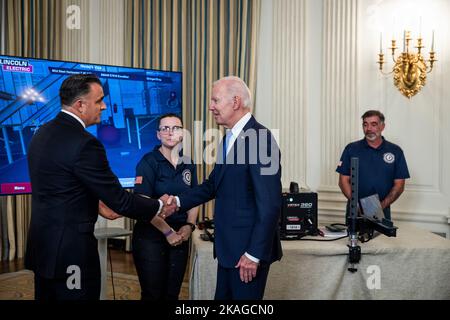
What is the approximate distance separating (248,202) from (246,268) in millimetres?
277

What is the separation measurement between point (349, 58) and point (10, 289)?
12.4 feet

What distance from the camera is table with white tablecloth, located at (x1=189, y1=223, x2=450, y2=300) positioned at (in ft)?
8.91

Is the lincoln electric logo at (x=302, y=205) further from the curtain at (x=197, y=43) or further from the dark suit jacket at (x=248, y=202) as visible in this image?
the curtain at (x=197, y=43)

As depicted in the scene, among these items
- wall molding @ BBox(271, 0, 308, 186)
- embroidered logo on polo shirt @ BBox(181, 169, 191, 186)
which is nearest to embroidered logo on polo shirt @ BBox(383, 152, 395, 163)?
wall molding @ BBox(271, 0, 308, 186)

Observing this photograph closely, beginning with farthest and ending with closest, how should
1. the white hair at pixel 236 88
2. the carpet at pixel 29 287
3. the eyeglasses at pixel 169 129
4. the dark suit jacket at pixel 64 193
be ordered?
the carpet at pixel 29 287 < the eyeglasses at pixel 169 129 < the white hair at pixel 236 88 < the dark suit jacket at pixel 64 193

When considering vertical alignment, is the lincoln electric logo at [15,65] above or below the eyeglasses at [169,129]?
above

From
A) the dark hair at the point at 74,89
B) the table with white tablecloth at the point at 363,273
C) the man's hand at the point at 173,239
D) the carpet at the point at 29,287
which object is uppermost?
the dark hair at the point at 74,89

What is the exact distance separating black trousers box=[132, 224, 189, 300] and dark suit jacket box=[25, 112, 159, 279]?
57 cm

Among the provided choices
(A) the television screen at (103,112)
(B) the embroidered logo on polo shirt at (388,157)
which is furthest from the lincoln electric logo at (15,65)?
(B) the embroidered logo on polo shirt at (388,157)

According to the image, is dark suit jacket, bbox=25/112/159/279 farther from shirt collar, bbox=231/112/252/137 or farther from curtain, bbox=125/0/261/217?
curtain, bbox=125/0/261/217

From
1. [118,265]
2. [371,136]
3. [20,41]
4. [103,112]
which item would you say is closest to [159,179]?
[103,112]

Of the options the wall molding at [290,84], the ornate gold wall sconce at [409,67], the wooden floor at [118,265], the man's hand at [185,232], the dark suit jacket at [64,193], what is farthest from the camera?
→ the wall molding at [290,84]

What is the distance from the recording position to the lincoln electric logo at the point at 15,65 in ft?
10.0
